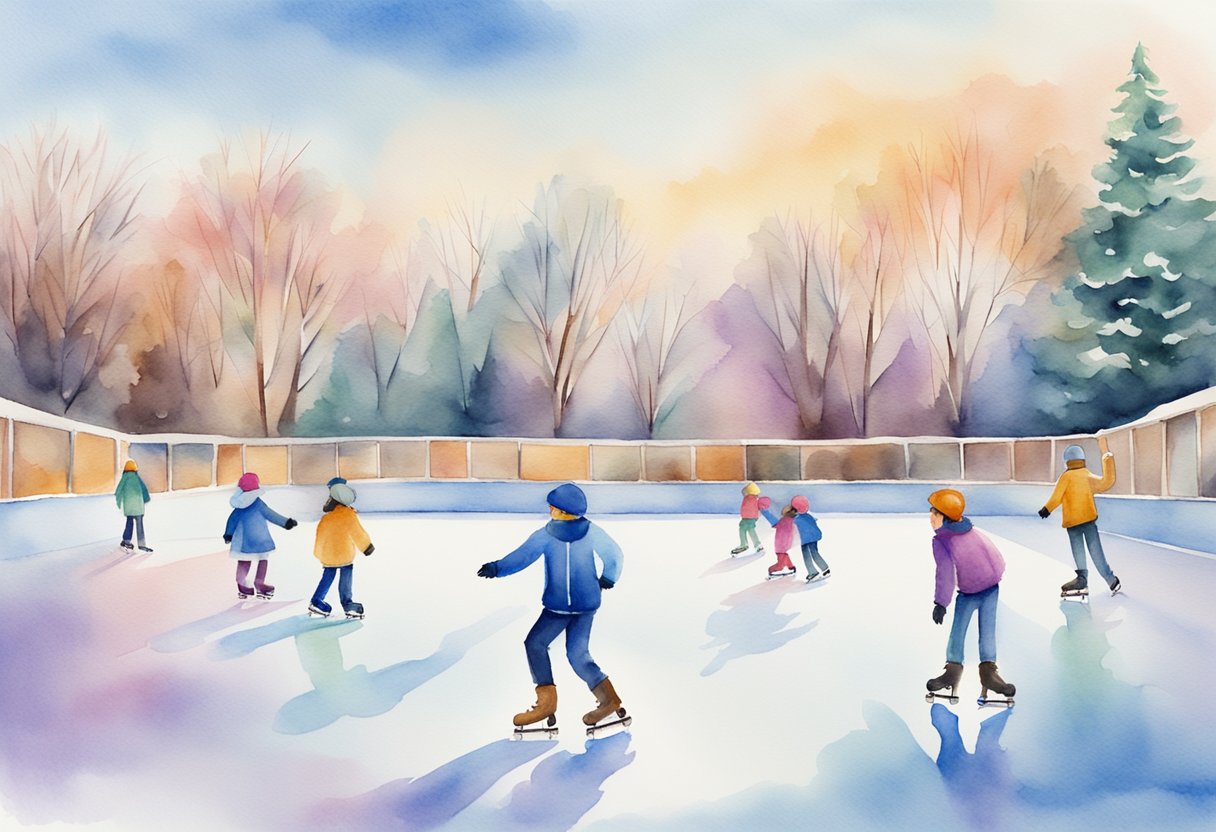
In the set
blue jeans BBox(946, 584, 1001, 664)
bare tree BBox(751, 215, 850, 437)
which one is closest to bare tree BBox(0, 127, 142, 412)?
blue jeans BBox(946, 584, 1001, 664)

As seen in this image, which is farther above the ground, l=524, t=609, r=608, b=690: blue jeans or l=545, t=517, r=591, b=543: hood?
l=545, t=517, r=591, b=543: hood

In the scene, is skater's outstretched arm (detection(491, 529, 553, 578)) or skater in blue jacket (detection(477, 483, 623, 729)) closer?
skater's outstretched arm (detection(491, 529, 553, 578))

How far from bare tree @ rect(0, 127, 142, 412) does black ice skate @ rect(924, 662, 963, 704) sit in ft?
47.8

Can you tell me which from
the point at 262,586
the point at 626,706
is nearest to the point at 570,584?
the point at 626,706

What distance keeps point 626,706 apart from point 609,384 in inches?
898

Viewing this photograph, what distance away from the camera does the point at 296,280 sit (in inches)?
1030

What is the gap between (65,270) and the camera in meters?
22.9

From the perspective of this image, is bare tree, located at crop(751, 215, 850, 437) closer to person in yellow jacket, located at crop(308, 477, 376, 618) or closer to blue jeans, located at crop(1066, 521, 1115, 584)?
blue jeans, located at crop(1066, 521, 1115, 584)

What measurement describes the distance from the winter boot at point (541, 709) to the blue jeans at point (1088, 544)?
212 inches

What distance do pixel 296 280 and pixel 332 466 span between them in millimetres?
7553

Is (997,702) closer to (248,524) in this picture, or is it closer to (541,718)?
(541,718)

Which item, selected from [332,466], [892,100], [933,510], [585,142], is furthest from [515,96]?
[332,466]

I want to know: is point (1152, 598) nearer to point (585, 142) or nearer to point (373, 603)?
point (373, 603)

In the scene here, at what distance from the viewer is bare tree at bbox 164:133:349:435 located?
945 inches
